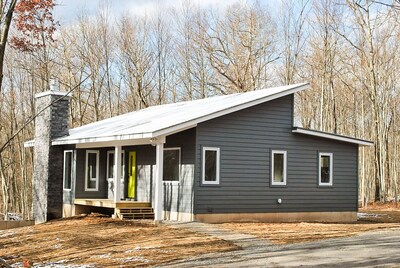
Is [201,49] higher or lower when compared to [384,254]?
higher

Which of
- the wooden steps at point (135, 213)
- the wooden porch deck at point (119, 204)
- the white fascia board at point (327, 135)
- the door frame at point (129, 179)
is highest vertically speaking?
the white fascia board at point (327, 135)

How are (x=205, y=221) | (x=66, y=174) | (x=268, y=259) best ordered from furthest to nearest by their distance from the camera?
1. (x=66, y=174)
2. (x=205, y=221)
3. (x=268, y=259)

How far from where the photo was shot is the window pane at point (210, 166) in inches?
688

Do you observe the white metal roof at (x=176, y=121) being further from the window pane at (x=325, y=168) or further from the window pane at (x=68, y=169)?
the window pane at (x=325, y=168)

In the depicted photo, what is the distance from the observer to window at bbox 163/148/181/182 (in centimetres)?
1806

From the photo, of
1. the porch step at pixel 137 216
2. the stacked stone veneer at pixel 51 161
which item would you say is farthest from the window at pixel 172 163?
the stacked stone veneer at pixel 51 161

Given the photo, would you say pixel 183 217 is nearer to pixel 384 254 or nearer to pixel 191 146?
pixel 191 146

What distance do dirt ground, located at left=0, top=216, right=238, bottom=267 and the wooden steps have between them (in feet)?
1.54

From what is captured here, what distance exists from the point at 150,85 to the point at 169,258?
95.9ft

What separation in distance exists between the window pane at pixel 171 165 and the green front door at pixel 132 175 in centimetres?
219

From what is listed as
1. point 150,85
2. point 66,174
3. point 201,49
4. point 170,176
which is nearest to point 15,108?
point 150,85

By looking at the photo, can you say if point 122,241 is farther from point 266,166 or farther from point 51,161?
point 51,161

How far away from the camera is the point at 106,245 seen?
13602 millimetres

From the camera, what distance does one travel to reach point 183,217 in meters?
17.6
